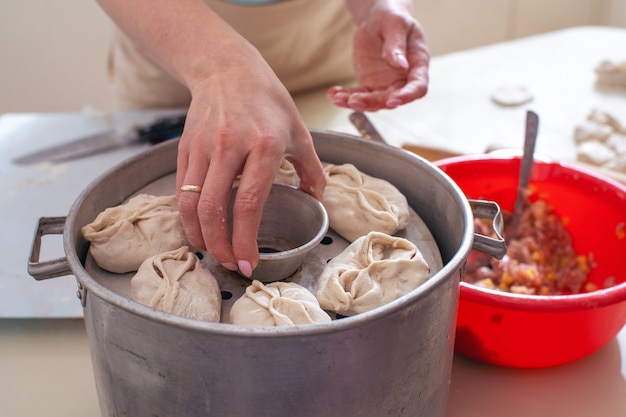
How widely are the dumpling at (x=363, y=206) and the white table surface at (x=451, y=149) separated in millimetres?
333

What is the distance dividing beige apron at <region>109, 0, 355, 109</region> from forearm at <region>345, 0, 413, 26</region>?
0.36 metres

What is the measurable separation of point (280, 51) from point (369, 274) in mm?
1227

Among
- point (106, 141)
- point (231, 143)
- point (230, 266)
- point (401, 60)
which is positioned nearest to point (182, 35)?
point (231, 143)

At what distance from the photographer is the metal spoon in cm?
127

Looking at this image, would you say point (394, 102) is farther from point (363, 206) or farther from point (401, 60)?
point (363, 206)

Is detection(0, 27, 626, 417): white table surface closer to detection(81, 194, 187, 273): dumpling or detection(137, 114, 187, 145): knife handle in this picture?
detection(137, 114, 187, 145): knife handle

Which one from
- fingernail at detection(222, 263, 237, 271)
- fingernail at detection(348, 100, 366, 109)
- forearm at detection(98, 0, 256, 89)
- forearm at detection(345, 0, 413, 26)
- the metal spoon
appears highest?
forearm at detection(98, 0, 256, 89)

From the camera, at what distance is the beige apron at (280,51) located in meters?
1.80

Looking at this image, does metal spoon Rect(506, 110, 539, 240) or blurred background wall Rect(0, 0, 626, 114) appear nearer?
metal spoon Rect(506, 110, 539, 240)

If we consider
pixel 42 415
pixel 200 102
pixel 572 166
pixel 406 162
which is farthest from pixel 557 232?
pixel 42 415

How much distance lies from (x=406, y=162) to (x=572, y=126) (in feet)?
3.47

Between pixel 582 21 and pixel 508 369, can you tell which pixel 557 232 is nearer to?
pixel 508 369

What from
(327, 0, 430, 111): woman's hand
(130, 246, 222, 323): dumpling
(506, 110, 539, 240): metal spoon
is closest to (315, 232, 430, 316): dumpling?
(130, 246, 222, 323): dumpling

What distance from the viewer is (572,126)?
185cm
